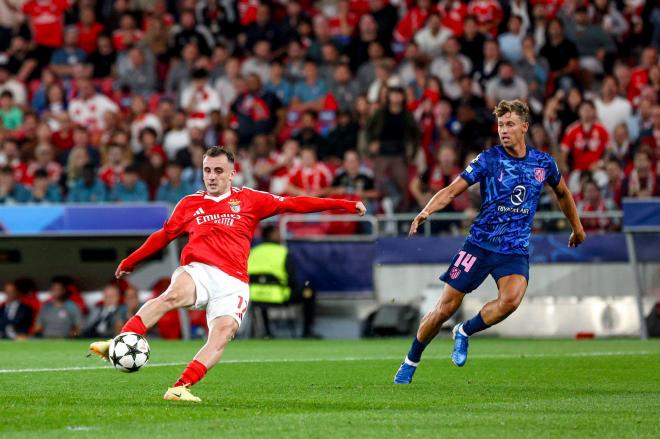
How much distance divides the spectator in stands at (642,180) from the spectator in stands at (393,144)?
3526 mm

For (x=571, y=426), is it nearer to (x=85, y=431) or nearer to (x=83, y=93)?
(x=85, y=431)

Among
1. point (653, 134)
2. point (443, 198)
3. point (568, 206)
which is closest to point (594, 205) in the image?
point (653, 134)

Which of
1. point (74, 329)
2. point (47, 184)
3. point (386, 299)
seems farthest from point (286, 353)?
point (47, 184)

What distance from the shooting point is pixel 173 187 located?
2300 cm

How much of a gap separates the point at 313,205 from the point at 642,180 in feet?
37.8

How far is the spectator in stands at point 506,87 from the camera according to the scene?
22.6 meters

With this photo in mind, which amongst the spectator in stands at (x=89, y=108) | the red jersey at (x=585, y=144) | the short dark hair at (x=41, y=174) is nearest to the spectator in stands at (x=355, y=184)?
the red jersey at (x=585, y=144)

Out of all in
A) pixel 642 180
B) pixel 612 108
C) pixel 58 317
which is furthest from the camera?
pixel 58 317

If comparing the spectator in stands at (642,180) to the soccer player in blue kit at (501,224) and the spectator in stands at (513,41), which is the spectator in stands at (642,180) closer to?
the spectator in stands at (513,41)

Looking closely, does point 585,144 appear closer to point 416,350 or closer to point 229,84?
point 229,84

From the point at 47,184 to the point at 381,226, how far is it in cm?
571

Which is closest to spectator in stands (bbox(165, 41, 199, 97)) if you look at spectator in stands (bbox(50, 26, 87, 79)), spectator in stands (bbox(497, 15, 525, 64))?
spectator in stands (bbox(50, 26, 87, 79))

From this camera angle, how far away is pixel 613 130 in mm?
21828

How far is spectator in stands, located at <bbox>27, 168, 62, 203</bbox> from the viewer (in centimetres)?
2309
